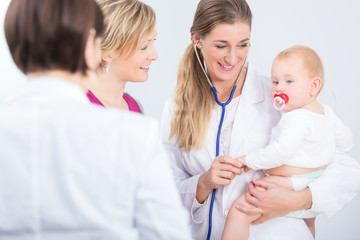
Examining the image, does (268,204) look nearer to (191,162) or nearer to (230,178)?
(230,178)

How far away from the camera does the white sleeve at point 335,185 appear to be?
177cm

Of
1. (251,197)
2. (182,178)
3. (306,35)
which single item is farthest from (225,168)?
(306,35)

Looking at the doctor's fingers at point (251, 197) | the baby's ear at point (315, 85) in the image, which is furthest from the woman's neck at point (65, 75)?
the baby's ear at point (315, 85)

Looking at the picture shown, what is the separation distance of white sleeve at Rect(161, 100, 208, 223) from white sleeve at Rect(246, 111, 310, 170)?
0.34 meters

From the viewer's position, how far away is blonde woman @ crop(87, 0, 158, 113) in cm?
188

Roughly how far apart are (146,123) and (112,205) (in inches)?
8.2

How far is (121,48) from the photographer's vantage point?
75.2 inches

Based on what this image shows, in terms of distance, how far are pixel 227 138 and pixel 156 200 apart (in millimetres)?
990

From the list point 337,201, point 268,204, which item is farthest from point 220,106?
point 337,201

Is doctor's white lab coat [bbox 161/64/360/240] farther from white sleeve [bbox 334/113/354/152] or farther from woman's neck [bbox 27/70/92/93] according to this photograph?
woman's neck [bbox 27/70/92/93]

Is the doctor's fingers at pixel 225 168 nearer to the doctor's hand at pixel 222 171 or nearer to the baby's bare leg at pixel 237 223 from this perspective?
the doctor's hand at pixel 222 171

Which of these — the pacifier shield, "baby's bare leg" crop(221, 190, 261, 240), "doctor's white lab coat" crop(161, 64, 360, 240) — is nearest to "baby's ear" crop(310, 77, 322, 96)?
the pacifier shield

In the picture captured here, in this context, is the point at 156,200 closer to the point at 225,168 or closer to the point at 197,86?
the point at 225,168

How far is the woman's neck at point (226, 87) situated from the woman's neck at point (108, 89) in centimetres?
47
